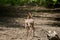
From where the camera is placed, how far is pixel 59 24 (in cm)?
1537

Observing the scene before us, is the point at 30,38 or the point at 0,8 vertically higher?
the point at 30,38

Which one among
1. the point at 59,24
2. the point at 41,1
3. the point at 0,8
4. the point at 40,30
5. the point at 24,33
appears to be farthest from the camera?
the point at 41,1

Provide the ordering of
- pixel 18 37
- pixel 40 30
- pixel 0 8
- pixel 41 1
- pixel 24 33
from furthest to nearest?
pixel 41 1, pixel 0 8, pixel 40 30, pixel 24 33, pixel 18 37

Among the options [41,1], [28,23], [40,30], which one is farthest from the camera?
[41,1]

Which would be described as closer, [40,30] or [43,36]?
[43,36]

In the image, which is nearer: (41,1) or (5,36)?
(5,36)

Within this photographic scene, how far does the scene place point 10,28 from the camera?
44.3 ft

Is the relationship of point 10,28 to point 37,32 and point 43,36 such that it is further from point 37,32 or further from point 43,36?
point 43,36

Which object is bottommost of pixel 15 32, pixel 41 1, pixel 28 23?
pixel 41 1

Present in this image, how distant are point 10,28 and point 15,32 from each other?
113 cm

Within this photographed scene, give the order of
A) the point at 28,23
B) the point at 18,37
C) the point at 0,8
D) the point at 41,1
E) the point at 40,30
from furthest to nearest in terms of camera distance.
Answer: the point at 41,1, the point at 0,8, the point at 40,30, the point at 18,37, the point at 28,23

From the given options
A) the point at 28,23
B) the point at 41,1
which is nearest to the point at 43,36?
the point at 28,23

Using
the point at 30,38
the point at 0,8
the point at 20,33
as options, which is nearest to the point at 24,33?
the point at 20,33

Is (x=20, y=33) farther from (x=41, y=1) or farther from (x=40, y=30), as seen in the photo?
(x=41, y=1)
